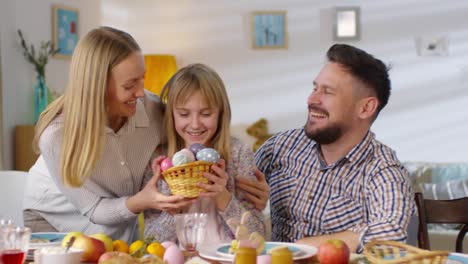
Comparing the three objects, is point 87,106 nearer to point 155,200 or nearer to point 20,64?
point 155,200

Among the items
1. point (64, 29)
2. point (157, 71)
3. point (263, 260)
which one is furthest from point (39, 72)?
point (263, 260)

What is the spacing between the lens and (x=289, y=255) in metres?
1.70

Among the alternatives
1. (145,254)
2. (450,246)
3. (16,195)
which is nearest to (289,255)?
(145,254)

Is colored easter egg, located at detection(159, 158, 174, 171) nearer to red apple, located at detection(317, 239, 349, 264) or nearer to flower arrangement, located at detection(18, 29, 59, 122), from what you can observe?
red apple, located at detection(317, 239, 349, 264)

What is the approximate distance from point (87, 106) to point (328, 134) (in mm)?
822

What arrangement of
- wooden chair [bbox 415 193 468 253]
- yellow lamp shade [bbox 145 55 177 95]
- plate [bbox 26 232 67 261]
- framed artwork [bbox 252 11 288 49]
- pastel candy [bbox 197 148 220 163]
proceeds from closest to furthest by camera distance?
1. plate [bbox 26 232 67 261]
2. pastel candy [bbox 197 148 220 163]
3. wooden chair [bbox 415 193 468 253]
4. yellow lamp shade [bbox 145 55 177 95]
5. framed artwork [bbox 252 11 288 49]

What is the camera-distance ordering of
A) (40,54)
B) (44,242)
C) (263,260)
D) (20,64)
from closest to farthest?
(263,260), (44,242), (20,64), (40,54)

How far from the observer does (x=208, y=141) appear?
8.59 feet

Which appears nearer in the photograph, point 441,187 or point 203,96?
point 203,96

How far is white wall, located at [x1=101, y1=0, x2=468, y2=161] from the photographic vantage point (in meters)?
6.49

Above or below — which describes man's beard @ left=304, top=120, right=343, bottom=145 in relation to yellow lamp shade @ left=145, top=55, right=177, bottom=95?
below

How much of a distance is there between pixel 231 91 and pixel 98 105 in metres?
4.37

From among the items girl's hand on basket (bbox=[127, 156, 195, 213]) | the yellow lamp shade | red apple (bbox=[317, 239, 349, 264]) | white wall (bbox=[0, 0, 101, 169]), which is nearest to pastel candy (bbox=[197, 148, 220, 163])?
girl's hand on basket (bbox=[127, 156, 195, 213])

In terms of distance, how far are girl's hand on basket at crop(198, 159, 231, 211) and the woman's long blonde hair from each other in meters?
0.40
